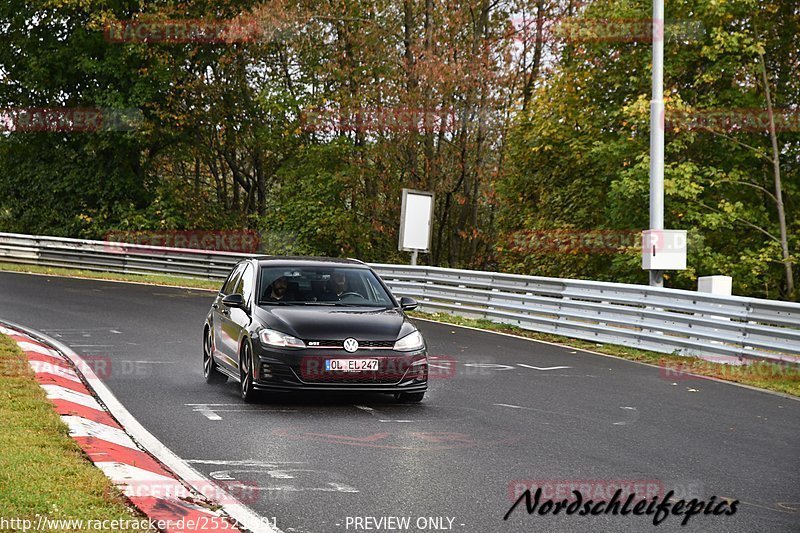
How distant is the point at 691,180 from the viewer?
28656 mm

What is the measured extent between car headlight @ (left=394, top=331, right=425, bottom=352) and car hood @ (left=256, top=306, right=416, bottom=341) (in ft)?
0.19

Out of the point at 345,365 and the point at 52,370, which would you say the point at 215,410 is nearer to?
the point at 345,365

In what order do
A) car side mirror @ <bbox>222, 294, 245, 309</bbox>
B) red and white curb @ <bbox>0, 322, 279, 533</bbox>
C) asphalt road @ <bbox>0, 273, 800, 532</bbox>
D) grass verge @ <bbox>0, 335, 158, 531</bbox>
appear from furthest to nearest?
1. car side mirror @ <bbox>222, 294, 245, 309</bbox>
2. asphalt road @ <bbox>0, 273, 800, 532</bbox>
3. red and white curb @ <bbox>0, 322, 279, 533</bbox>
4. grass verge @ <bbox>0, 335, 158, 531</bbox>

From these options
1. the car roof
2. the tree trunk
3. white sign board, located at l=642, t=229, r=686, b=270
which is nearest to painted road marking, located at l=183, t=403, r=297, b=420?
the car roof

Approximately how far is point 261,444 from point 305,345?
199cm

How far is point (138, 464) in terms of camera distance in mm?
7406

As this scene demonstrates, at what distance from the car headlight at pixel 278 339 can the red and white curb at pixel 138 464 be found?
1.48m

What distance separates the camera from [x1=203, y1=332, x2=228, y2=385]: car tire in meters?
12.4

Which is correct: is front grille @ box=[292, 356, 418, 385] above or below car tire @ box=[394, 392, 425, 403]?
above

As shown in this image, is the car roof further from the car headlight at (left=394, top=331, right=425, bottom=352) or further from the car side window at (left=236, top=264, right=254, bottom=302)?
the car headlight at (left=394, top=331, right=425, bottom=352)

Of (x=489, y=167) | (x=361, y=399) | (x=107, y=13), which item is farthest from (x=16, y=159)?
(x=361, y=399)

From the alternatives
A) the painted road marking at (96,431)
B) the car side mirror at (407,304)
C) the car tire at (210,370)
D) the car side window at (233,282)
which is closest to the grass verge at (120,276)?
the car side window at (233,282)

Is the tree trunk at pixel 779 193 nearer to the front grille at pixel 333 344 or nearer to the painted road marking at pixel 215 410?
the front grille at pixel 333 344

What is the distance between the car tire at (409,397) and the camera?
35.7ft
